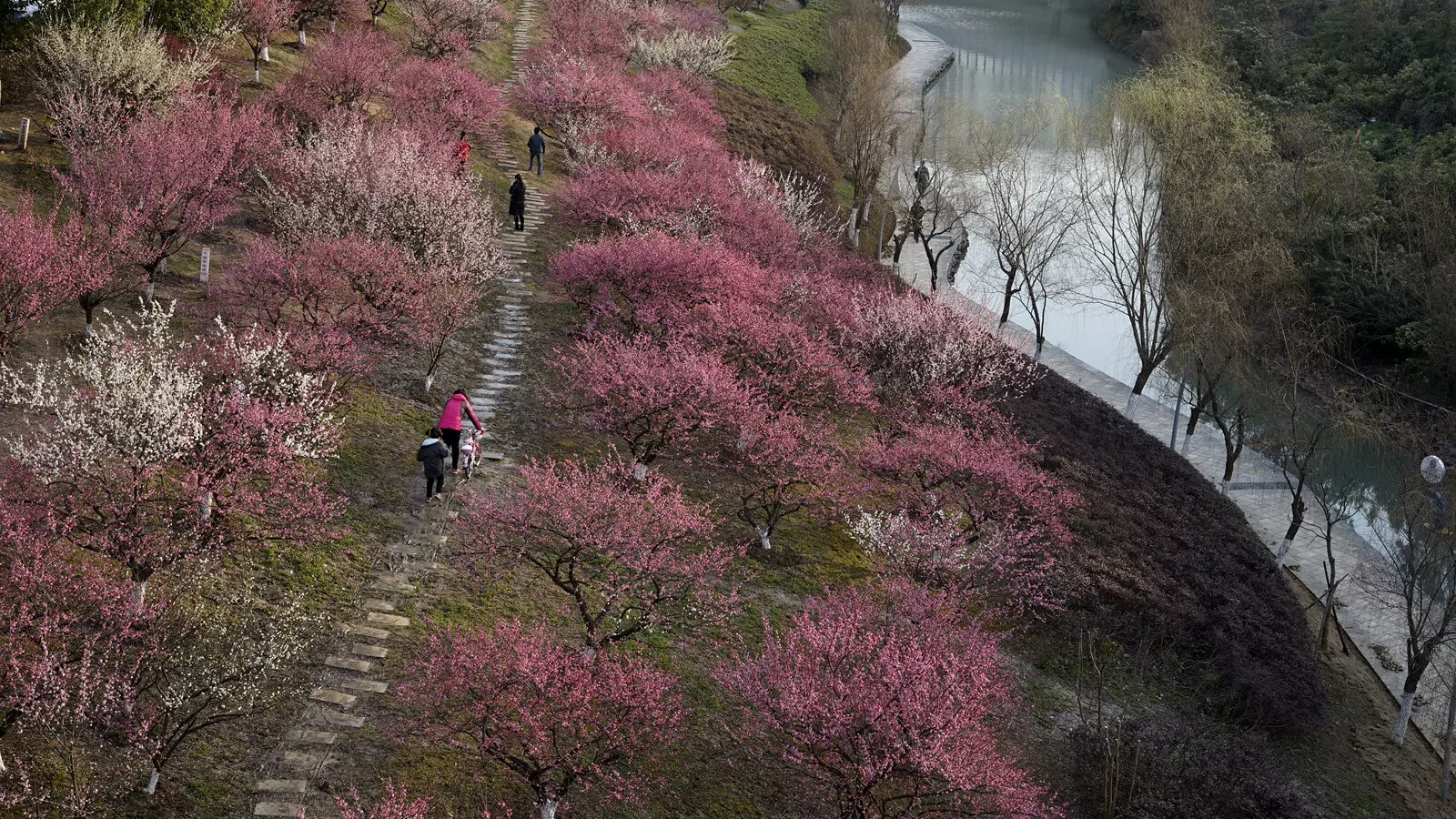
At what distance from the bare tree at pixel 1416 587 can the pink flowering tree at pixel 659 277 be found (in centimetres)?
1561

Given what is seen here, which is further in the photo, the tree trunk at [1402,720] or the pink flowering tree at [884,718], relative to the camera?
the tree trunk at [1402,720]

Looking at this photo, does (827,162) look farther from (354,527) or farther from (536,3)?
(354,527)

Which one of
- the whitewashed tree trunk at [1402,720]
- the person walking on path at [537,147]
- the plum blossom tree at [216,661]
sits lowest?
the whitewashed tree trunk at [1402,720]

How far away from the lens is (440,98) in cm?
4128

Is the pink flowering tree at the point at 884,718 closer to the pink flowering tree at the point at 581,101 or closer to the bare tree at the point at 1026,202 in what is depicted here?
the bare tree at the point at 1026,202

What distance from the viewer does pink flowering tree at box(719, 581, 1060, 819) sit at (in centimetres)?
1534

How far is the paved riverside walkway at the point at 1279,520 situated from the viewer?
2724 cm

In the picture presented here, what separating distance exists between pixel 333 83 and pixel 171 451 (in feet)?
81.1

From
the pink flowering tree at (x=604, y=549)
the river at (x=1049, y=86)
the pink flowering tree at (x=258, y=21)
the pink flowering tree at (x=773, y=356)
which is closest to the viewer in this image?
the pink flowering tree at (x=604, y=549)

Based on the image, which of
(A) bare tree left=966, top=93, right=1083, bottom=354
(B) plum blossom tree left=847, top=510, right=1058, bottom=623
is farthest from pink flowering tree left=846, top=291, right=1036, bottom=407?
(A) bare tree left=966, top=93, right=1083, bottom=354

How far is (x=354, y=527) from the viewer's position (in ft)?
69.1

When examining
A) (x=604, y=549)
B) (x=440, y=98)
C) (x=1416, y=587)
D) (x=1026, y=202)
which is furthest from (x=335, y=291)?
(x=1026, y=202)

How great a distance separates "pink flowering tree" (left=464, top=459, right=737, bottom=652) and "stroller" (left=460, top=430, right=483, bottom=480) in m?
0.78

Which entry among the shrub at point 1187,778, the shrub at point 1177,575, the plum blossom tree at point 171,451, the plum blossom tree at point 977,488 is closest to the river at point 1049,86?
the shrub at point 1177,575
